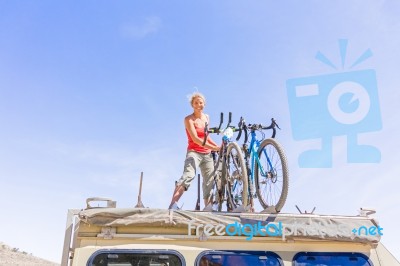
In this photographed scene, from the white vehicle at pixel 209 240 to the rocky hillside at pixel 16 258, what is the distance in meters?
25.9

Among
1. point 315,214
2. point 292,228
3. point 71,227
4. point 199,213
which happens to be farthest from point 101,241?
point 315,214

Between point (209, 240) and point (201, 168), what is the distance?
3.15 meters

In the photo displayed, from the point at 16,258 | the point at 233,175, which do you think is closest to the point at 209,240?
the point at 233,175

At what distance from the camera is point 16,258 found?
29031 millimetres

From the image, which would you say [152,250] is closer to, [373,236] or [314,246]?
[314,246]

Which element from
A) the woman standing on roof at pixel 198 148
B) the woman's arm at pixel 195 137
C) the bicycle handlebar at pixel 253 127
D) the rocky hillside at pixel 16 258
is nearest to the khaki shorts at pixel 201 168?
the woman standing on roof at pixel 198 148

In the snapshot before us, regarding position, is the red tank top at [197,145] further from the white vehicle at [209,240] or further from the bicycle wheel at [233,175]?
the white vehicle at [209,240]

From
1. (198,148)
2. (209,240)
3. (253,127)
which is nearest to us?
(209,240)

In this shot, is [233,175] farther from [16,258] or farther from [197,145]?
[16,258]

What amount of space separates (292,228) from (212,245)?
81 cm

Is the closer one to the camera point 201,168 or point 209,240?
point 209,240

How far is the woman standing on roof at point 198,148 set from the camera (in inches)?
252

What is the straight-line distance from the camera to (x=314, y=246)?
3.79m

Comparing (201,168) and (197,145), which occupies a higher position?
(197,145)
